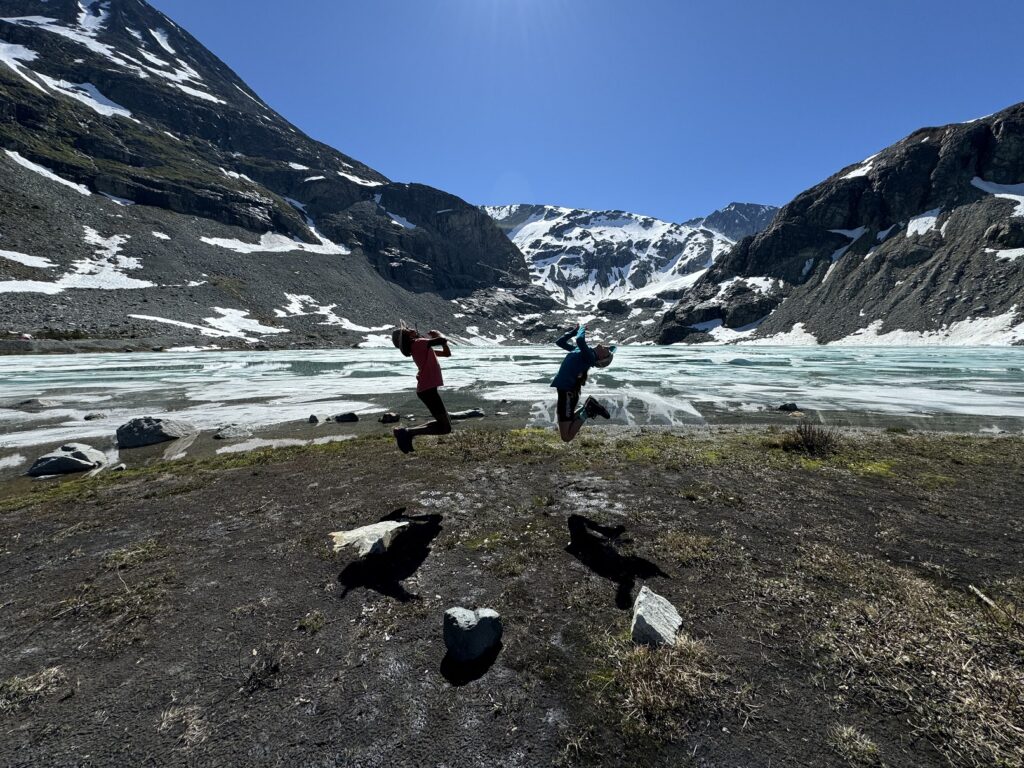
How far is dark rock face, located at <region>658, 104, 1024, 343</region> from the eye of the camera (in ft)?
345

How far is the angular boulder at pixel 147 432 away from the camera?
1398cm

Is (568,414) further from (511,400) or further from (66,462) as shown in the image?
(511,400)

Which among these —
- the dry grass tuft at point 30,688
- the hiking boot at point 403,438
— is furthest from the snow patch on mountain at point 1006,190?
the dry grass tuft at point 30,688

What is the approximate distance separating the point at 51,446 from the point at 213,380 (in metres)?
23.0

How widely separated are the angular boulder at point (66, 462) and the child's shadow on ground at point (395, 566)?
1049 cm

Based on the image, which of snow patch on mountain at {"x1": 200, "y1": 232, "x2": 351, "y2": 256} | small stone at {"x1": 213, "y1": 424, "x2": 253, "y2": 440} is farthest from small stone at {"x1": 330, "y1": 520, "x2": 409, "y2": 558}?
snow patch on mountain at {"x1": 200, "y1": 232, "x2": 351, "y2": 256}

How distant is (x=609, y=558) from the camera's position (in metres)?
5.84

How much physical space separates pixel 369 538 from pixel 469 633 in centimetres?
269

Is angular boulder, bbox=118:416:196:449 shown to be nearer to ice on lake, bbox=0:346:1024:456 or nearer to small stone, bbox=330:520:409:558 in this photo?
ice on lake, bbox=0:346:1024:456

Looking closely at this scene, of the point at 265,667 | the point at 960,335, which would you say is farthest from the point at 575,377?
the point at 960,335

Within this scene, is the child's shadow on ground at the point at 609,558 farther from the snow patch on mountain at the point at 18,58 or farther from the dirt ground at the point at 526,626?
the snow patch on mountain at the point at 18,58

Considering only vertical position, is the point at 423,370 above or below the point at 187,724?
above

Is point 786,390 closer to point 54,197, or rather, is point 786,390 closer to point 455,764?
point 455,764

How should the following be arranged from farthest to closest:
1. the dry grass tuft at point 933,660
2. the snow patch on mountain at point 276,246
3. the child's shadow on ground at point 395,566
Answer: the snow patch on mountain at point 276,246, the child's shadow on ground at point 395,566, the dry grass tuft at point 933,660
